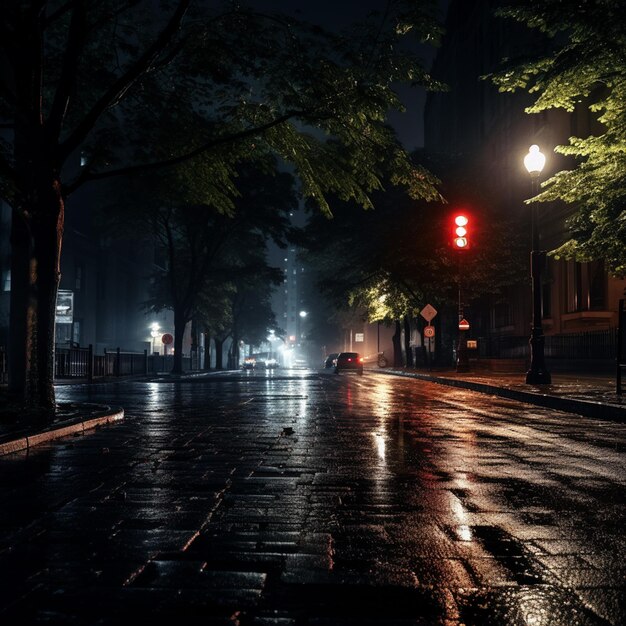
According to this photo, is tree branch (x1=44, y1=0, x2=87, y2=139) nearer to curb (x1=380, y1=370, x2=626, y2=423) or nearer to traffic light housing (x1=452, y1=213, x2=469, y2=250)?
curb (x1=380, y1=370, x2=626, y2=423)

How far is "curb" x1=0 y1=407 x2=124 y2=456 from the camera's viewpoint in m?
7.66

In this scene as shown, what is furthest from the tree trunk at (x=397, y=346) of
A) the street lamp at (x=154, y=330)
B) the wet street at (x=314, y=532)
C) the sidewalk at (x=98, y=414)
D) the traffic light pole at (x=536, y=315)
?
the wet street at (x=314, y=532)

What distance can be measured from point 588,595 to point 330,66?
35.0 feet

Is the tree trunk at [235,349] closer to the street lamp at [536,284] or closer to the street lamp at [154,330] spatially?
the street lamp at [154,330]

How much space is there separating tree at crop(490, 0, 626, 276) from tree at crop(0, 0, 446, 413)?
3.10 metres

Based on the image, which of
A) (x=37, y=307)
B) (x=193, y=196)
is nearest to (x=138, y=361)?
(x=193, y=196)

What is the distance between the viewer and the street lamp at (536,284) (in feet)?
62.0

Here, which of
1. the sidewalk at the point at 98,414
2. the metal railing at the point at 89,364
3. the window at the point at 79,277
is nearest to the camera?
the sidewalk at the point at 98,414

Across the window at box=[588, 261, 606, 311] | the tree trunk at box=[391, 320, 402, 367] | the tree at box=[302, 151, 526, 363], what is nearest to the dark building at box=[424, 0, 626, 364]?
the window at box=[588, 261, 606, 311]

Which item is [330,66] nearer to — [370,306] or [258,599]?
[258,599]

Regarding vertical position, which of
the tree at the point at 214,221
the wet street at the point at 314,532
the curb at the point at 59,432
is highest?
the tree at the point at 214,221

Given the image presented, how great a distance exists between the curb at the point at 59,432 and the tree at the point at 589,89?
10734 millimetres

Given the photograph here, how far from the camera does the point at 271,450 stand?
25.6ft

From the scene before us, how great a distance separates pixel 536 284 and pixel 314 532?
16.6 m
